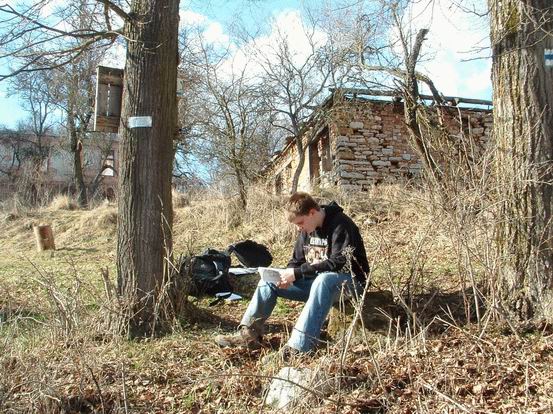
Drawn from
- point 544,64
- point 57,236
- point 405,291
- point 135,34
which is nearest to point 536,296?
point 405,291

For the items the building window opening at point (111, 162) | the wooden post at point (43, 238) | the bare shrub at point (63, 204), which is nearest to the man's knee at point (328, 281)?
the wooden post at point (43, 238)

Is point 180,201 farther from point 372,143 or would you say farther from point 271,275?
point 271,275

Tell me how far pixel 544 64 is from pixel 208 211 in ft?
32.5

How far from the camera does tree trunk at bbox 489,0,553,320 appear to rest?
3.87 meters

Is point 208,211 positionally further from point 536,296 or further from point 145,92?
point 536,296

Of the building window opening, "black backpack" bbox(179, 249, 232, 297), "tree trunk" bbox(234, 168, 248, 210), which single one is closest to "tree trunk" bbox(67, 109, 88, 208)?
the building window opening

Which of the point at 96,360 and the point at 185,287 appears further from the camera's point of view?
the point at 185,287

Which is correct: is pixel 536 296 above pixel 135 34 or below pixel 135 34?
below

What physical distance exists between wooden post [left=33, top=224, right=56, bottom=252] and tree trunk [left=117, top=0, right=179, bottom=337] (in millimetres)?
9010

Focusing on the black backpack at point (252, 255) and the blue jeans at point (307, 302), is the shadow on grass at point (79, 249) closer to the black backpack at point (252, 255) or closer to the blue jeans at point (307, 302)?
the black backpack at point (252, 255)

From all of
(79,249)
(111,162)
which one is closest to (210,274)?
(79,249)

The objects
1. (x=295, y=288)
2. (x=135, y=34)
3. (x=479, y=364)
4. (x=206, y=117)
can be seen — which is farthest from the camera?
(x=206, y=117)

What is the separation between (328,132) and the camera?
579 inches

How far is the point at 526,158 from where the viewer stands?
3.97 meters
